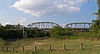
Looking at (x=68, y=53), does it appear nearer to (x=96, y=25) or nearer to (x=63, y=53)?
(x=63, y=53)

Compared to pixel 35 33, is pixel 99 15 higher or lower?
higher

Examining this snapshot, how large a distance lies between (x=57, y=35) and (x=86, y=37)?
36.4ft

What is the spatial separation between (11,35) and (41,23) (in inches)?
1824

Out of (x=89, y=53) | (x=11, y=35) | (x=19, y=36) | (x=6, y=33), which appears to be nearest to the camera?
(x=89, y=53)

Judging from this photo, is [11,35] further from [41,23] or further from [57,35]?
[41,23]

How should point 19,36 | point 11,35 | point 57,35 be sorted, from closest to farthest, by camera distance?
point 57,35, point 11,35, point 19,36

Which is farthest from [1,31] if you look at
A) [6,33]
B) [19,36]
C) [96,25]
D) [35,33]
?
[96,25]

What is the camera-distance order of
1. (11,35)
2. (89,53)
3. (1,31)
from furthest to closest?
(11,35)
(1,31)
(89,53)

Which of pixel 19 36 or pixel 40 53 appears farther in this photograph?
pixel 19 36

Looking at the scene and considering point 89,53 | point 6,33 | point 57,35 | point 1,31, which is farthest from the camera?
point 6,33

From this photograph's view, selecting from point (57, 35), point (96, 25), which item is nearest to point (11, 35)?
point (57, 35)

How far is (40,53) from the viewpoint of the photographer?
12.7 meters

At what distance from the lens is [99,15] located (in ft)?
107

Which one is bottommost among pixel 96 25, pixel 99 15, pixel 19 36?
pixel 19 36
